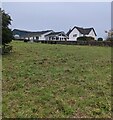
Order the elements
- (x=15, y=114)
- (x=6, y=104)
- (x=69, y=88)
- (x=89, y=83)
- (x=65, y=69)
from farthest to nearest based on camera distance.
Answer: (x=65, y=69)
(x=89, y=83)
(x=69, y=88)
(x=6, y=104)
(x=15, y=114)

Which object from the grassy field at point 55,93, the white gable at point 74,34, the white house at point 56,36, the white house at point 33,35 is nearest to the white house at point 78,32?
the white gable at point 74,34

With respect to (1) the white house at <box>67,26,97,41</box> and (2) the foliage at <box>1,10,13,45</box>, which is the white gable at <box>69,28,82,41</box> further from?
(2) the foliage at <box>1,10,13,45</box>

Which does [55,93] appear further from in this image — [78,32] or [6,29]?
[78,32]

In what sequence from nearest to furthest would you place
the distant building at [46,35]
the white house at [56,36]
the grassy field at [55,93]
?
the grassy field at [55,93] < the white house at [56,36] < the distant building at [46,35]

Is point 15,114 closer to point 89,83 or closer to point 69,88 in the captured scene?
point 69,88

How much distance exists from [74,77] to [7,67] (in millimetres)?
3087

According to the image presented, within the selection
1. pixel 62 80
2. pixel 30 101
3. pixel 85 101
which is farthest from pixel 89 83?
pixel 30 101

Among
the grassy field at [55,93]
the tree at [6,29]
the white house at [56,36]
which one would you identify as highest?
the white house at [56,36]

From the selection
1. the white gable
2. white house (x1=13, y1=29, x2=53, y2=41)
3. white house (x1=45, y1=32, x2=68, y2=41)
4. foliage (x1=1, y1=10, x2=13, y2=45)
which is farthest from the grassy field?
the white gable

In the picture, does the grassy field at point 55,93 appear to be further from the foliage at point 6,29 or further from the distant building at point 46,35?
the distant building at point 46,35

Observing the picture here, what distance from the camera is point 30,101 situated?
24.7 feet

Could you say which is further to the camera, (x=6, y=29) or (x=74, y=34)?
(x=74, y=34)

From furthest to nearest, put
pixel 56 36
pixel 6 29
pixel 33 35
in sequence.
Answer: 1. pixel 33 35
2. pixel 56 36
3. pixel 6 29

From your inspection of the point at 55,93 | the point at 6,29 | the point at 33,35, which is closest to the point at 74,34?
the point at 33,35
